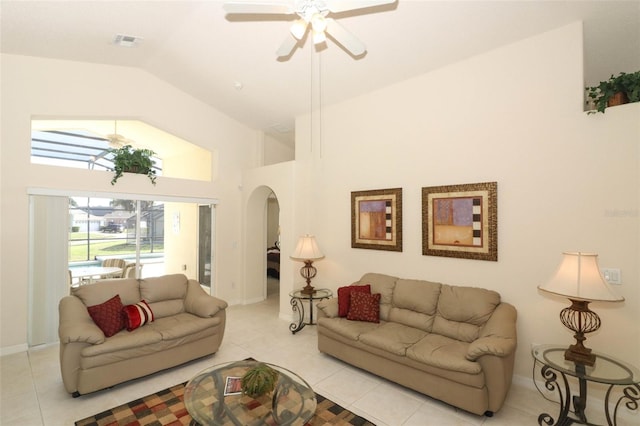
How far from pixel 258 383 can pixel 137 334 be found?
1.77 meters

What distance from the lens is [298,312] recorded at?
5.08m

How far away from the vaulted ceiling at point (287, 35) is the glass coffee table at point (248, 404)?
2.94 metres

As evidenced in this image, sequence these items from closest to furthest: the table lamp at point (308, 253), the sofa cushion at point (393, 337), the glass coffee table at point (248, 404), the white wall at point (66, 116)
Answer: the glass coffee table at point (248, 404), the sofa cushion at point (393, 337), the white wall at point (66, 116), the table lamp at point (308, 253)

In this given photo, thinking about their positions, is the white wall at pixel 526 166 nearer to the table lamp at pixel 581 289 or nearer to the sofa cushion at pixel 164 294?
the table lamp at pixel 581 289

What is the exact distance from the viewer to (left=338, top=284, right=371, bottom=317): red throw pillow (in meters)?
3.75

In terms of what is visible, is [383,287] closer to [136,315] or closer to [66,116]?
[136,315]

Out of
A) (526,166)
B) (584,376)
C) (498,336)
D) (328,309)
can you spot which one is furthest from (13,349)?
(526,166)

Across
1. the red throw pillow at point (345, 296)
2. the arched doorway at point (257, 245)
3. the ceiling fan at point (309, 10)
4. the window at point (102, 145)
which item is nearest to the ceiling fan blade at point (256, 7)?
the ceiling fan at point (309, 10)

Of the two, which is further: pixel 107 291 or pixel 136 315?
pixel 107 291

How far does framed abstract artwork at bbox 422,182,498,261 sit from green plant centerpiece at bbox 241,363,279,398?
2429mm

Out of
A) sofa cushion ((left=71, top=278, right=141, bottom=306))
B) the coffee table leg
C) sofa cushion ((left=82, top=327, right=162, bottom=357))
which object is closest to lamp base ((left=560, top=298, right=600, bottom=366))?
the coffee table leg

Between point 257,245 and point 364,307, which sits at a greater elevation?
point 257,245

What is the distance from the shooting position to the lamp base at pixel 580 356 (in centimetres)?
239

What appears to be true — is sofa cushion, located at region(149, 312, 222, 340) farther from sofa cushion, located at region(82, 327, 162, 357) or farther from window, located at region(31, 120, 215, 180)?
window, located at region(31, 120, 215, 180)
